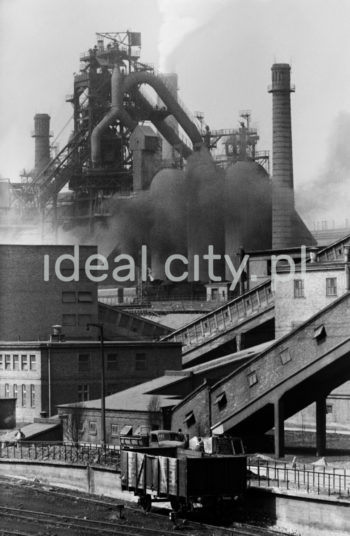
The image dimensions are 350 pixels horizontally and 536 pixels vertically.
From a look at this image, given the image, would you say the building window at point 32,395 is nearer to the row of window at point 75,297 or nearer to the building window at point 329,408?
the row of window at point 75,297

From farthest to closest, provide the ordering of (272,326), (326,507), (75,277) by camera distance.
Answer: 1. (75,277)
2. (272,326)
3. (326,507)

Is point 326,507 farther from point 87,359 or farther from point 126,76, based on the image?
point 126,76

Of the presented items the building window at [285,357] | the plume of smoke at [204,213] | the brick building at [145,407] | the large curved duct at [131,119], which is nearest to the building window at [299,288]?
the brick building at [145,407]

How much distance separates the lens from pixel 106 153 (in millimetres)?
118062

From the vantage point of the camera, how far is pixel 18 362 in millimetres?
60812

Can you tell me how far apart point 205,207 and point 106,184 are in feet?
36.2

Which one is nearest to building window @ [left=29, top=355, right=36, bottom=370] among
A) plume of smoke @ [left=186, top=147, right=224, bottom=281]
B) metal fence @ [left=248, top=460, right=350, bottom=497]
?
metal fence @ [left=248, top=460, right=350, bottom=497]

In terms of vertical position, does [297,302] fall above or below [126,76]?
below

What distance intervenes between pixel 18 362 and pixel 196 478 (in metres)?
28.7

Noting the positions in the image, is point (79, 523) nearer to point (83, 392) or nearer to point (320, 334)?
point (320, 334)

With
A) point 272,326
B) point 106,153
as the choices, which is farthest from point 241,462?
point 106,153

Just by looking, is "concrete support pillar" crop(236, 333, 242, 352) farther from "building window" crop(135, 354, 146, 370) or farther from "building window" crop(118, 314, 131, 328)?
"building window" crop(118, 314, 131, 328)

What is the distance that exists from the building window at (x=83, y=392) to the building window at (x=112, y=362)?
1655 mm

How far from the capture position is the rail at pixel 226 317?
2694 inches
